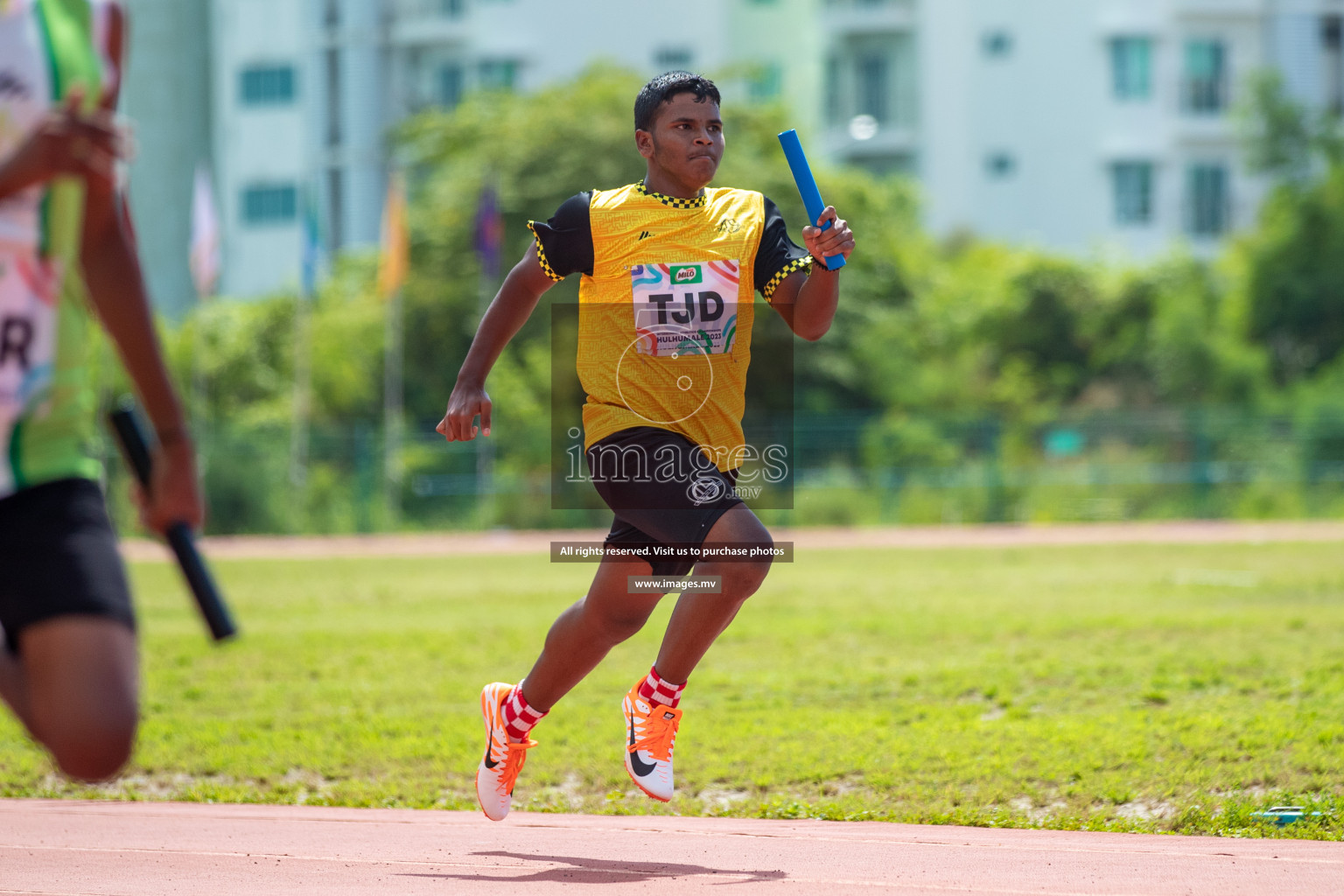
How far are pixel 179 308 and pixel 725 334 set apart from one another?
51.7 meters

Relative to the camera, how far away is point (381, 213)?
174 feet

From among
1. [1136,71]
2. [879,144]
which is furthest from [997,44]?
[879,144]

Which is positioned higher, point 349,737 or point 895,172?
point 895,172

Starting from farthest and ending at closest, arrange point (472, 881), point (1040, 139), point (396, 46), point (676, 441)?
1. point (396, 46)
2. point (1040, 139)
3. point (676, 441)
4. point (472, 881)

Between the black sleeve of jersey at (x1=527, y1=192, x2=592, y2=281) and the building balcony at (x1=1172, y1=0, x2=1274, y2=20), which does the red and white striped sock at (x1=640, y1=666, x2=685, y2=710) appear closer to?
the black sleeve of jersey at (x1=527, y1=192, x2=592, y2=281)

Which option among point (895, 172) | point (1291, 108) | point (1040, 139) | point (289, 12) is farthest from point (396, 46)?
point (1291, 108)

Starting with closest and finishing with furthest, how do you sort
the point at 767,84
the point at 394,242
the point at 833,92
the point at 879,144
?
the point at 394,242 < the point at 767,84 < the point at 879,144 < the point at 833,92

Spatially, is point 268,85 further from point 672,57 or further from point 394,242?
point 394,242

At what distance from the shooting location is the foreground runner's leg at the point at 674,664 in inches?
192

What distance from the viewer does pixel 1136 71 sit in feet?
157

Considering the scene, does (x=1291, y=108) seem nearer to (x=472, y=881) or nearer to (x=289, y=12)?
(x=289, y=12)

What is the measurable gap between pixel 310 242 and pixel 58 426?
92.7 ft

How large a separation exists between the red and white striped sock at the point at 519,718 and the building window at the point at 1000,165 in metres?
46.2

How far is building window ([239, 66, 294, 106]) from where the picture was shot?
52.4 meters
